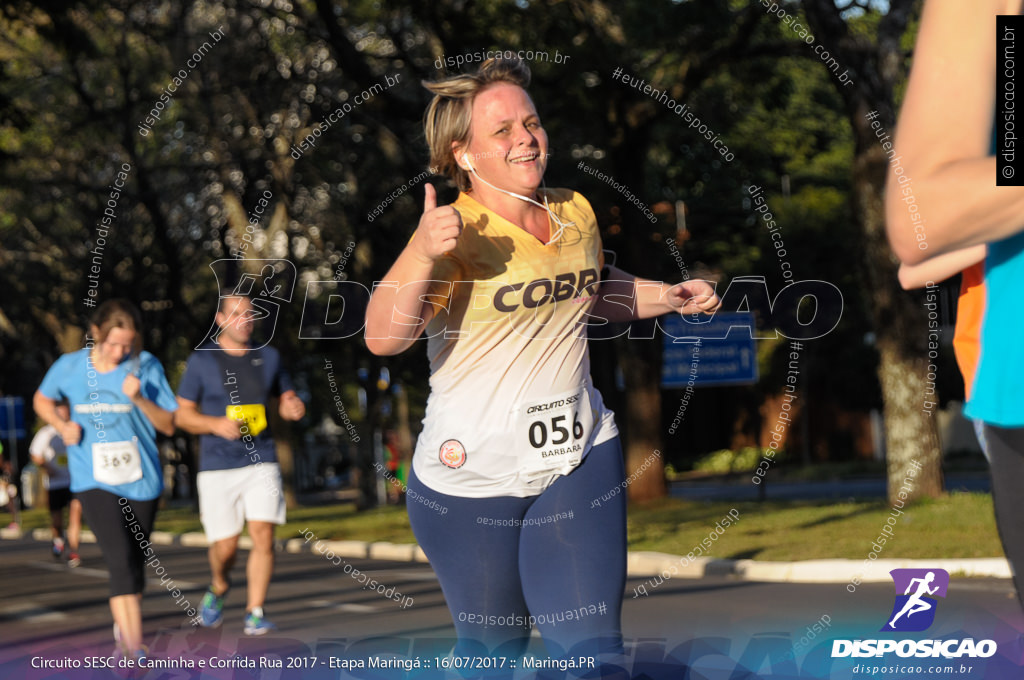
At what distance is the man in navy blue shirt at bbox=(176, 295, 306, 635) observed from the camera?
7.23 m

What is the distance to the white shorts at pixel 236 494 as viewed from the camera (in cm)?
752


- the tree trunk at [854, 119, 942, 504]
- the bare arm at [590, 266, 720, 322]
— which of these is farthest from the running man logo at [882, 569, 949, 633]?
the tree trunk at [854, 119, 942, 504]

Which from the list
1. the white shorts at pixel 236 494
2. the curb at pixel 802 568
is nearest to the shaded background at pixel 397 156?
the white shorts at pixel 236 494

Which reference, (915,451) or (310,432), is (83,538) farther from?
(310,432)

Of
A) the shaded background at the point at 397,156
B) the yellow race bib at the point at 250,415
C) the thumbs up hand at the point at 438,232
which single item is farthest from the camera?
the shaded background at the point at 397,156

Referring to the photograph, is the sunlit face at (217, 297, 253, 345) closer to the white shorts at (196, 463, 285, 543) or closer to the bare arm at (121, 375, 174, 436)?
the bare arm at (121, 375, 174, 436)

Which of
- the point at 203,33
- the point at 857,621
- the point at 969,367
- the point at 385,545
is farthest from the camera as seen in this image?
the point at 203,33

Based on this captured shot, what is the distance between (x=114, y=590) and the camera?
255 inches

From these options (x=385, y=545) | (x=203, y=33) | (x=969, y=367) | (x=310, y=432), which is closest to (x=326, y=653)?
(x=969, y=367)

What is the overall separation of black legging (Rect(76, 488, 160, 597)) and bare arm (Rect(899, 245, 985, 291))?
535 centimetres

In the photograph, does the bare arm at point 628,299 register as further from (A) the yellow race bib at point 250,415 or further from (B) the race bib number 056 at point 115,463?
(A) the yellow race bib at point 250,415

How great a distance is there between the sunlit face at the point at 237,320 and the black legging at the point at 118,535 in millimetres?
1095

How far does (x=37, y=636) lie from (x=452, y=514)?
20.3 feet

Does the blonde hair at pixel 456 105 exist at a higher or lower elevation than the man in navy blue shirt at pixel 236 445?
higher
